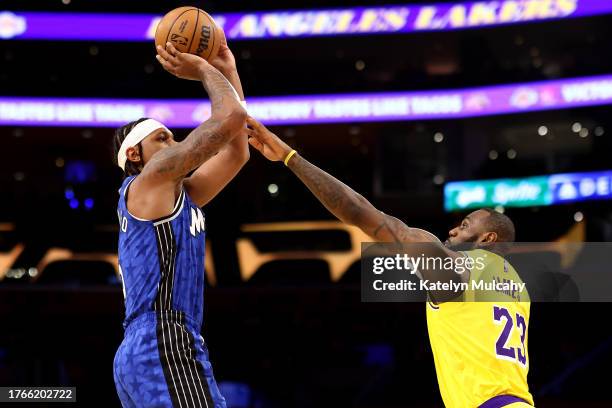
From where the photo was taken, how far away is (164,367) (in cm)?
358

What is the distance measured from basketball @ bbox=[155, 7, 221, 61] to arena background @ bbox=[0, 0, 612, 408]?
864cm

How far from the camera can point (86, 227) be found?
14.1 metres

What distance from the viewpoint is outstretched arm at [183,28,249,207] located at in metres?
4.23

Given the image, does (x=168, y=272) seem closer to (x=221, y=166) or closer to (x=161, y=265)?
(x=161, y=265)

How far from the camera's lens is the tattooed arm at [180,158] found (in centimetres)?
370

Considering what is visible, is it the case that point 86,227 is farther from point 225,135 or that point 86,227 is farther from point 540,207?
point 225,135

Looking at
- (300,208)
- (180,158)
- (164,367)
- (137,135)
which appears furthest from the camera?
(300,208)

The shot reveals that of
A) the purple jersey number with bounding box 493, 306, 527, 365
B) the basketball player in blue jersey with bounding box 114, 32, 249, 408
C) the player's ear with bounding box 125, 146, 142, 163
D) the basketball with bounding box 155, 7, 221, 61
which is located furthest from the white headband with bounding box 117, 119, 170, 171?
the purple jersey number with bounding box 493, 306, 527, 365

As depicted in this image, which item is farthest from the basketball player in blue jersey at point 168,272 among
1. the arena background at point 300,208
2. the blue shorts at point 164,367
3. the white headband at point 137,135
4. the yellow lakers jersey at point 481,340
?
the arena background at point 300,208

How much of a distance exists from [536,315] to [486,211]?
29.4ft

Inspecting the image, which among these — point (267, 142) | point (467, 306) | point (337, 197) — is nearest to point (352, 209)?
point (337, 197)

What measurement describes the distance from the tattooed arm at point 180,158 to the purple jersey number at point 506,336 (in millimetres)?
1566

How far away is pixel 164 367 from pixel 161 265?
447mm

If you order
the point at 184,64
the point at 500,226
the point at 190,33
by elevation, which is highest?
the point at 190,33
